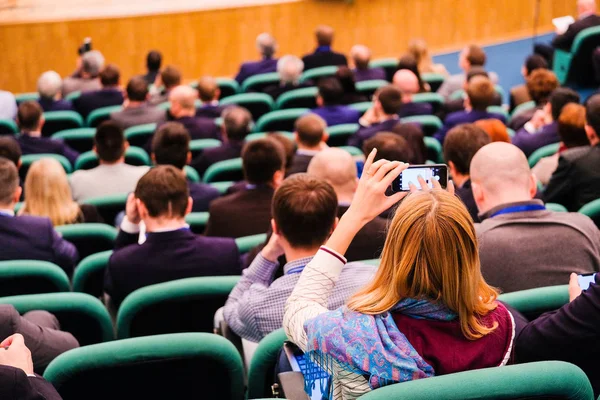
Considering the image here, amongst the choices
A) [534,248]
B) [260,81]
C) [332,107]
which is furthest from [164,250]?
[260,81]

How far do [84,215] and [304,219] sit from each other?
6.71ft

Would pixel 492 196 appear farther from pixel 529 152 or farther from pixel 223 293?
pixel 529 152

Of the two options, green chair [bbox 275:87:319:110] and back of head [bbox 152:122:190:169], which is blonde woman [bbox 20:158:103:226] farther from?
green chair [bbox 275:87:319:110]

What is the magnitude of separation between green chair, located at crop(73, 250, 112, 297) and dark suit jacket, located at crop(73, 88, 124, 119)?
4.67 meters

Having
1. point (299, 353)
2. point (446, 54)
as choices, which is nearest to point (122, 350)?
point (299, 353)

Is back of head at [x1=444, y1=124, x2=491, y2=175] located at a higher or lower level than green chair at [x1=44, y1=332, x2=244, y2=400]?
higher

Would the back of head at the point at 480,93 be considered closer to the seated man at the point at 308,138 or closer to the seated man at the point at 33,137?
the seated man at the point at 308,138

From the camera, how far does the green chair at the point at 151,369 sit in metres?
2.20

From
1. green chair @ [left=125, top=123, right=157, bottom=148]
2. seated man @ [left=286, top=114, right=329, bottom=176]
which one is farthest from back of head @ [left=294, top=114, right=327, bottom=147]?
green chair @ [left=125, top=123, right=157, bottom=148]

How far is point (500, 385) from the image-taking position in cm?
171

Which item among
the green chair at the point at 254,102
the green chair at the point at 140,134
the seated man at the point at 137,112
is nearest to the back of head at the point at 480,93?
the green chair at the point at 254,102

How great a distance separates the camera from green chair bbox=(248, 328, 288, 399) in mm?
2369

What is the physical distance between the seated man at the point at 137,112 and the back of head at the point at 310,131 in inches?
88.5

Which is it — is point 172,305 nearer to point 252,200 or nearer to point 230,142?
point 252,200
